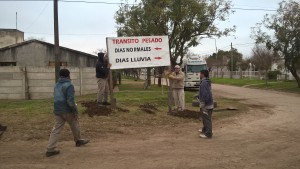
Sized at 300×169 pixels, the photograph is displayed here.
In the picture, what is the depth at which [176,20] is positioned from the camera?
33844mm

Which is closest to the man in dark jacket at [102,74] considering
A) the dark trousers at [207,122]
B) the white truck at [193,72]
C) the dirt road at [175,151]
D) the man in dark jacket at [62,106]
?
the dirt road at [175,151]

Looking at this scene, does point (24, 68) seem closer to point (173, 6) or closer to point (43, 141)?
point (43, 141)

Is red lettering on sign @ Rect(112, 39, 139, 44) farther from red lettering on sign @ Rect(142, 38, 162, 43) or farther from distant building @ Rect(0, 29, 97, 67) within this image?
distant building @ Rect(0, 29, 97, 67)

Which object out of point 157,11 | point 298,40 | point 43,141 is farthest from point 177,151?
point 298,40

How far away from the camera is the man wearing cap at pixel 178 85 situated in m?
14.1

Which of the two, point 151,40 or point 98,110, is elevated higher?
point 151,40

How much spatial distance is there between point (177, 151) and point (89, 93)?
15.3m

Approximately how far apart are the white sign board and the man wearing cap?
2.14 feet

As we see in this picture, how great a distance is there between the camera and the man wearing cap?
46.4 ft

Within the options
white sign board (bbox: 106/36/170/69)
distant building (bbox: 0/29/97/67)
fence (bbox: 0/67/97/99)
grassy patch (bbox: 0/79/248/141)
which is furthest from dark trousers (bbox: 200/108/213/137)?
distant building (bbox: 0/29/97/67)

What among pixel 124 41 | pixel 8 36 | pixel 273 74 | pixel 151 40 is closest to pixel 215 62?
pixel 273 74

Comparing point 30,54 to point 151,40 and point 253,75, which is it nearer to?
point 151,40

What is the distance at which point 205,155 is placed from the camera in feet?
26.3

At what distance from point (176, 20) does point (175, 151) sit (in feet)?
87.0
